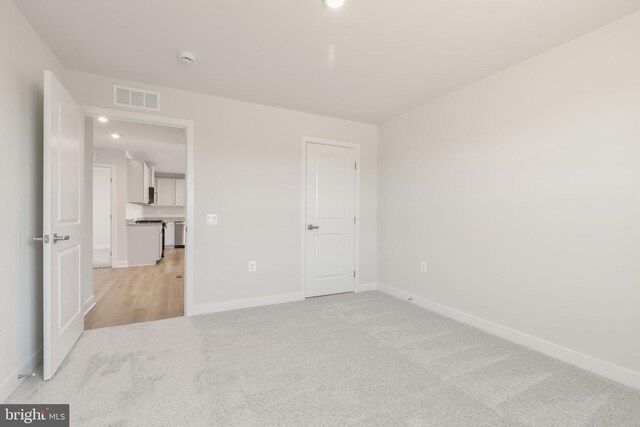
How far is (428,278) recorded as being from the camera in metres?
3.42

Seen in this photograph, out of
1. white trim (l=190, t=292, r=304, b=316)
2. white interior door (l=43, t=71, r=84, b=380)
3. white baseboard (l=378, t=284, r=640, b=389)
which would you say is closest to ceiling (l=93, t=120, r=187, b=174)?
white interior door (l=43, t=71, r=84, b=380)

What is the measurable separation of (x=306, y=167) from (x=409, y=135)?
1364 mm

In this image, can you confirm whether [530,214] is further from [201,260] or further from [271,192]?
[201,260]

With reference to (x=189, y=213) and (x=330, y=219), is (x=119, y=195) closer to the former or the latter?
(x=189, y=213)

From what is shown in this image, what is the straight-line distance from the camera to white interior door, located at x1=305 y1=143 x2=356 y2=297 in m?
3.83

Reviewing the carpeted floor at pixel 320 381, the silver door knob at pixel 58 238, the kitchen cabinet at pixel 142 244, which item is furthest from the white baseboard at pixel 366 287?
the kitchen cabinet at pixel 142 244

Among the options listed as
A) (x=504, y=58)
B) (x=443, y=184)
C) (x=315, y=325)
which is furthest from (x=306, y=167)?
(x=504, y=58)

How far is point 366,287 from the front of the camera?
4184 mm

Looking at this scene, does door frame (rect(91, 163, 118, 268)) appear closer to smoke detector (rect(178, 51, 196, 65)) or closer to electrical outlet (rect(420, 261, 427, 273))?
smoke detector (rect(178, 51, 196, 65))

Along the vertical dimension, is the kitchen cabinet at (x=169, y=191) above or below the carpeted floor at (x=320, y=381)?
above

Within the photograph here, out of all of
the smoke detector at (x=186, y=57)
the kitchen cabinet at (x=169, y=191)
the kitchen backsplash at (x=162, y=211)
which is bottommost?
the kitchen backsplash at (x=162, y=211)

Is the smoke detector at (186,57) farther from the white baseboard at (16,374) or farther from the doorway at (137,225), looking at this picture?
the white baseboard at (16,374)
